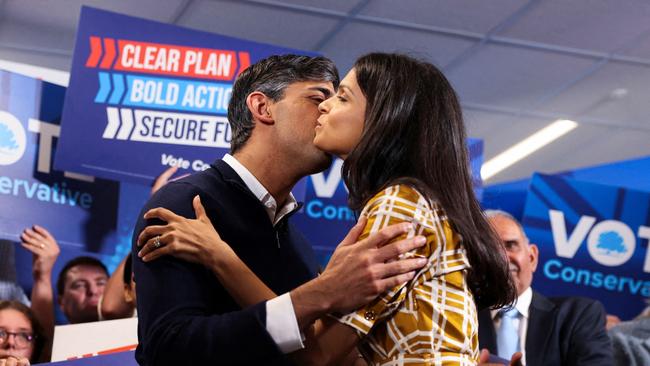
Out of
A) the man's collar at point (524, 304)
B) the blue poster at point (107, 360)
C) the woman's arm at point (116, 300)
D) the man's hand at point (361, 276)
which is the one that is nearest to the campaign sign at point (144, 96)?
the woman's arm at point (116, 300)

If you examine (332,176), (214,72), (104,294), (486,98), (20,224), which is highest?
(486,98)

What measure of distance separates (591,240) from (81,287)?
233cm

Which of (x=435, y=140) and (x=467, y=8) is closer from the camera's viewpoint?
(x=435, y=140)

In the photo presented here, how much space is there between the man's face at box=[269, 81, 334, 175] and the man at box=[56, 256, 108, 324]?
1.59 metres

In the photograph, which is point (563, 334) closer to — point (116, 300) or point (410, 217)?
point (116, 300)

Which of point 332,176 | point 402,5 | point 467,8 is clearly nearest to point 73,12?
point 402,5

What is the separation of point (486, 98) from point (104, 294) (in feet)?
15.7

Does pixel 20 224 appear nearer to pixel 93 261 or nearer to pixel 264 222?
pixel 93 261

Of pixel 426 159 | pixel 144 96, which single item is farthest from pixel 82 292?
pixel 426 159

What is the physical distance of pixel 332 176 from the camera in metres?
4.12

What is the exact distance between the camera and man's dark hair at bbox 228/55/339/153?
233cm

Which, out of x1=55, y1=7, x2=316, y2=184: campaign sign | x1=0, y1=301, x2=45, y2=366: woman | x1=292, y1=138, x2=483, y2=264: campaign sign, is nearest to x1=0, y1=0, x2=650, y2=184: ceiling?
x1=292, y1=138, x2=483, y2=264: campaign sign

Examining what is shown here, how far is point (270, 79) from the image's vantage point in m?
2.36

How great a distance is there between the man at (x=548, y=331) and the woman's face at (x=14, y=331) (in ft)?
5.77
